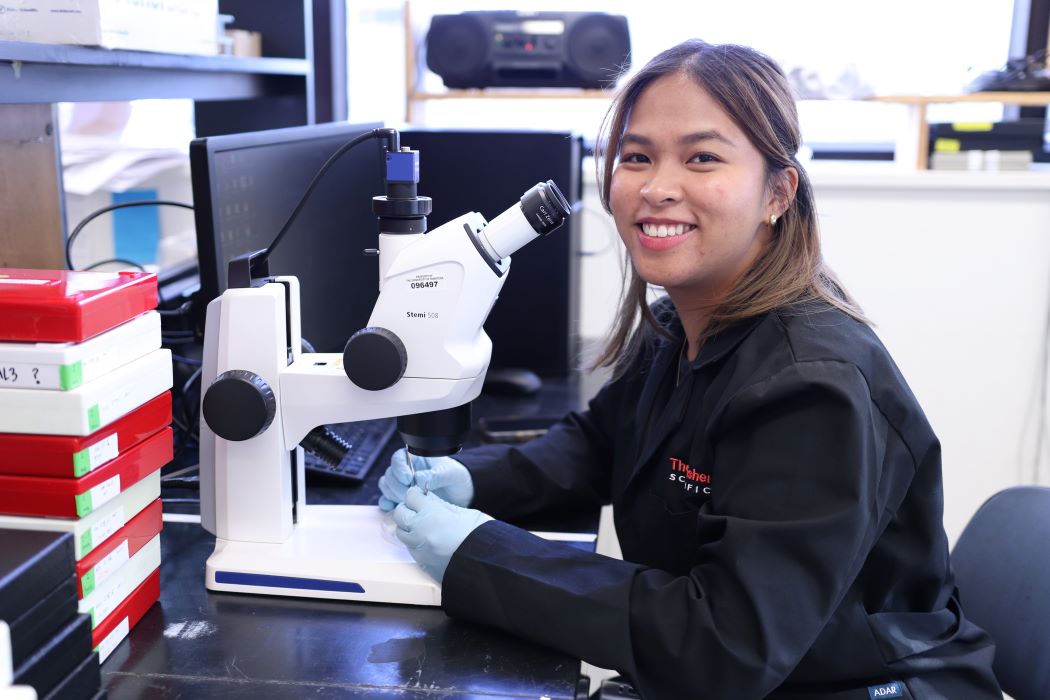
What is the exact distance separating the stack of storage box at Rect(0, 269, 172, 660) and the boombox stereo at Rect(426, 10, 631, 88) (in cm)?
157

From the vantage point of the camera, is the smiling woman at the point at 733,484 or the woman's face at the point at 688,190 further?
the woman's face at the point at 688,190

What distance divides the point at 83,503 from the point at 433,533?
1.05ft

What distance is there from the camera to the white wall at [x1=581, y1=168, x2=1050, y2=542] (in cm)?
239

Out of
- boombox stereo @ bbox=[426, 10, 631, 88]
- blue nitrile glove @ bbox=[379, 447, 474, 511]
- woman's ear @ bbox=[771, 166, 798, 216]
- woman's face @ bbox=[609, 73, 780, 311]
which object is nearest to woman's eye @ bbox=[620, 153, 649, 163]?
woman's face @ bbox=[609, 73, 780, 311]

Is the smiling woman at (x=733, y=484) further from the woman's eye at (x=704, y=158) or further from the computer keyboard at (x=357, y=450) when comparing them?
the computer keyboard at (x=357, y=450)

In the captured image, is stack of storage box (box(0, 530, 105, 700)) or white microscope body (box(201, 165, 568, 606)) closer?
stack of storage box (box(0, 530, 105, 700))

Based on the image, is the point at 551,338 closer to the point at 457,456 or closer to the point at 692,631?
the point at 457,456

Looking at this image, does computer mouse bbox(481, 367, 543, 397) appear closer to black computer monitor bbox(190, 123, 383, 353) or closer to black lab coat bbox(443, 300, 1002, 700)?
black computer monitor bbox(190, 123, 383, 353)

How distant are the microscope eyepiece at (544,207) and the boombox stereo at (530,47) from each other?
4.59 ft

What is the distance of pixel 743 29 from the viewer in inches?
101

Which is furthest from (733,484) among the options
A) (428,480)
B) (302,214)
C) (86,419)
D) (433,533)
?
(302,214)

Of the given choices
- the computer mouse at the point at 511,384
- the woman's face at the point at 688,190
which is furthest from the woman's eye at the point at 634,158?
the computer mouse at the point at 511,384

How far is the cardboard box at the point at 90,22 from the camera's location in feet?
3.48

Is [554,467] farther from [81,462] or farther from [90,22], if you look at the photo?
[90,22]
